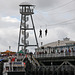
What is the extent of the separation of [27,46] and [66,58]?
102 ft

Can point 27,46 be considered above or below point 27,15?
below

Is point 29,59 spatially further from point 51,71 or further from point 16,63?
point 16,63

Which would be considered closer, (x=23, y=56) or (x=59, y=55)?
(x=59, y=55)

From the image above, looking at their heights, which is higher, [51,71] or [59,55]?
[59,55]

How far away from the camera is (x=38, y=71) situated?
2170 inches

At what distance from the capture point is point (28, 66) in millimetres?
57312

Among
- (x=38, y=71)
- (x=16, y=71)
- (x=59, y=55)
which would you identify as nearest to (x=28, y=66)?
(x=38, y=71)

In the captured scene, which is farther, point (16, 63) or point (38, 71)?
point (38, 71)

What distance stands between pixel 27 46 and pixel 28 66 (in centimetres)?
2905

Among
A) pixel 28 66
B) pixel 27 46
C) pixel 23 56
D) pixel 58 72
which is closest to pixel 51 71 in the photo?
pixel 58 72

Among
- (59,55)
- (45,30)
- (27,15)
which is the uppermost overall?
(27,15)

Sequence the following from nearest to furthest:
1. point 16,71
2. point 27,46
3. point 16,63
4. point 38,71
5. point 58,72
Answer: point 16,71
point 16,63
point 58,72
point 38,71
point 27,46

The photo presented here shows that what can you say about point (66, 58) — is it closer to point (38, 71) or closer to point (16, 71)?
point (38, 71)

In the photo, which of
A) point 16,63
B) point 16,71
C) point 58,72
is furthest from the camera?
point 58,72
